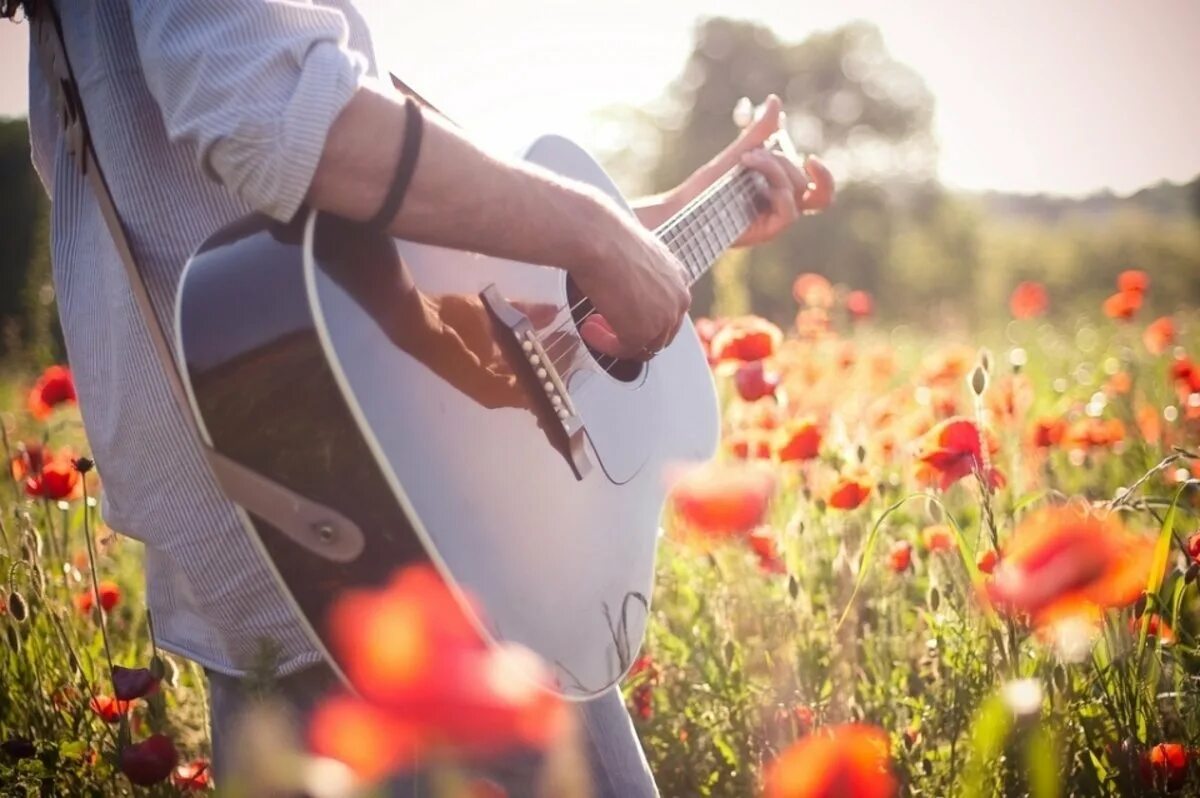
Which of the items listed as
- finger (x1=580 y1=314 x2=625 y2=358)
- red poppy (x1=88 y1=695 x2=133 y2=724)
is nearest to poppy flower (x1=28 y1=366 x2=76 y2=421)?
red poppy (x1=88 y1=695 x2=133 y2=724)

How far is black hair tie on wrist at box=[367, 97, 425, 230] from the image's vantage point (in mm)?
886

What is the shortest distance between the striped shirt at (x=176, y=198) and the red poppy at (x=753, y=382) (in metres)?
1.37

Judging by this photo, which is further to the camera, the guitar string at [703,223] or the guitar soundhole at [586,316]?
the guitar string at [703,223]

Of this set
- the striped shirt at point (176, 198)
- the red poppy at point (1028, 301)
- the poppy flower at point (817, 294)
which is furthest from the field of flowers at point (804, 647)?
the poppy flower at point (817, 294)

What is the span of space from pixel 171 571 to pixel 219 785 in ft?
0.87

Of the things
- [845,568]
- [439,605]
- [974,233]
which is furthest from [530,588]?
[974,233]

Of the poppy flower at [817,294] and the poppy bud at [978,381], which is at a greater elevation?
the poppy bud at [978,381]

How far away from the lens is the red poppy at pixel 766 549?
6.07 feet

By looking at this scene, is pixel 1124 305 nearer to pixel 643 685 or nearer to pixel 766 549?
pixel 766 549

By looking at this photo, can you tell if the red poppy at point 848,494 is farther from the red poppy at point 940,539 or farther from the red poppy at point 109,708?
the red poppy at point 109,708

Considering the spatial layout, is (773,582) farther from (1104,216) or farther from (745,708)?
(1104,216)

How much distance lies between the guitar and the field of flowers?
0.07 metres

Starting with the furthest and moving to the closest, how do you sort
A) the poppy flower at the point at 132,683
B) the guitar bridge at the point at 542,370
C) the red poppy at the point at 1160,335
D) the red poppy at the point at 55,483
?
the red poppy at the point at 1160,335 → the red poppy at the point at 55,483 → the poppy flower at the point at 132,683 → the guitar bridge at the point at 542,370

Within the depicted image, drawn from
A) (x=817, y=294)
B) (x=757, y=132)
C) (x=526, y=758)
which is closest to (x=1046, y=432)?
(x=757, y=132)
